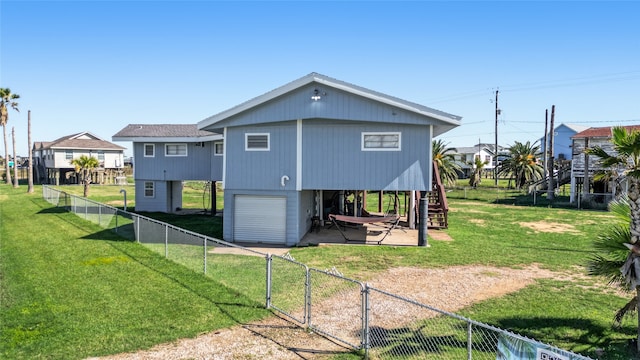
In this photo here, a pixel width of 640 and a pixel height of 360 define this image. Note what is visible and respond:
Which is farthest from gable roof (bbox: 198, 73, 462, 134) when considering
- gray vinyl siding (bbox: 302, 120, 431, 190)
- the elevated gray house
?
gray vinyl siding (bbox: 302, 120, 431, 190)

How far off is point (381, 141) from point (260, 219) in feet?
18.0

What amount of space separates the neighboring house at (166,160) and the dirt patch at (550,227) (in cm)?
1634

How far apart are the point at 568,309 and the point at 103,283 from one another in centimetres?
1049

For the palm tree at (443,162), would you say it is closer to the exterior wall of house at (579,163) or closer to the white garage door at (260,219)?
the exterior wall of house at (579,163)

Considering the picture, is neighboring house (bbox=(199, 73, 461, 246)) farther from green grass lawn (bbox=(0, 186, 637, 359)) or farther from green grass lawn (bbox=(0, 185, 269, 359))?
green grass lawn (bbox=(0, 185, 269, 359))

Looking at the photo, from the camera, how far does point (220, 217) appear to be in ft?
75.4

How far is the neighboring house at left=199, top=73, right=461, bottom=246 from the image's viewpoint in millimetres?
14758

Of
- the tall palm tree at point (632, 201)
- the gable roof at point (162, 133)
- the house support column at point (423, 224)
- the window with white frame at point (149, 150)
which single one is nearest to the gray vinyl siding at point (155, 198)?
the window with white frame at point (149, 150)

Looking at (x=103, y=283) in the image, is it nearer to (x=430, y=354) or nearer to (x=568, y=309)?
(x=430, y=354)

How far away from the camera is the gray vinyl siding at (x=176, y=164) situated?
23.5m

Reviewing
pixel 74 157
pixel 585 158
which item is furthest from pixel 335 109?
pixel 74 157

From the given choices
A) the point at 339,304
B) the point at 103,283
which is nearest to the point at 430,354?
the point at 339,304

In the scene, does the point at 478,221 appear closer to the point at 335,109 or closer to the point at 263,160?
the point at 335,109

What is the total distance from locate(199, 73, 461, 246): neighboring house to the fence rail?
2.75 metres
